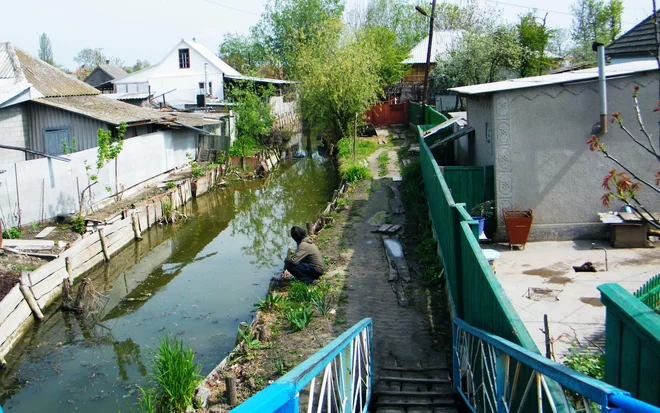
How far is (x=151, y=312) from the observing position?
42.9 feet

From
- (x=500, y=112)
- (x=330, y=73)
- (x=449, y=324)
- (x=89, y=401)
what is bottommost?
(x=89, y=401)

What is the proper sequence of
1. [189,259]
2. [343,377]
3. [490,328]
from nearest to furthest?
[343,377]
[490,328]
[189,259]

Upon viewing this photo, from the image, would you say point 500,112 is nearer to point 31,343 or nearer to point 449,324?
point 449,324

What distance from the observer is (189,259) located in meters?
17.0

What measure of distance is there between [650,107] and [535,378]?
1077 cm

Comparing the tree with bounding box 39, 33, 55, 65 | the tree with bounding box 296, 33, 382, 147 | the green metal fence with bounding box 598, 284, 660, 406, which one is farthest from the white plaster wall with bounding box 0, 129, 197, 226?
the tree with bounding box 39, 33, 55, 65

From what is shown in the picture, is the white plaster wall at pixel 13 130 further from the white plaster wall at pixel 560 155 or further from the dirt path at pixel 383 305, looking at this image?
the white plaster wall at pixel 560 155

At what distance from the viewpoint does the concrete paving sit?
8.30 m

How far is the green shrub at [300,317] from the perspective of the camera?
371 inches

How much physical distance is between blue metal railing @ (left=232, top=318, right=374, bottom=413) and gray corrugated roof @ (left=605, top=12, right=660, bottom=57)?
15.2 m

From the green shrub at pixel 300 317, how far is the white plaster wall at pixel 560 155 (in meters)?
5.58

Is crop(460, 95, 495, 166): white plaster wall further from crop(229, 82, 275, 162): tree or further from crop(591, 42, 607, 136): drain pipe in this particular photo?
crop(229, 82, 275, 162): tree

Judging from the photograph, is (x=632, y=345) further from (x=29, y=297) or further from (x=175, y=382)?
(x=29, y=297)

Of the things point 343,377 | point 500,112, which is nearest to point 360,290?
point 500,112
